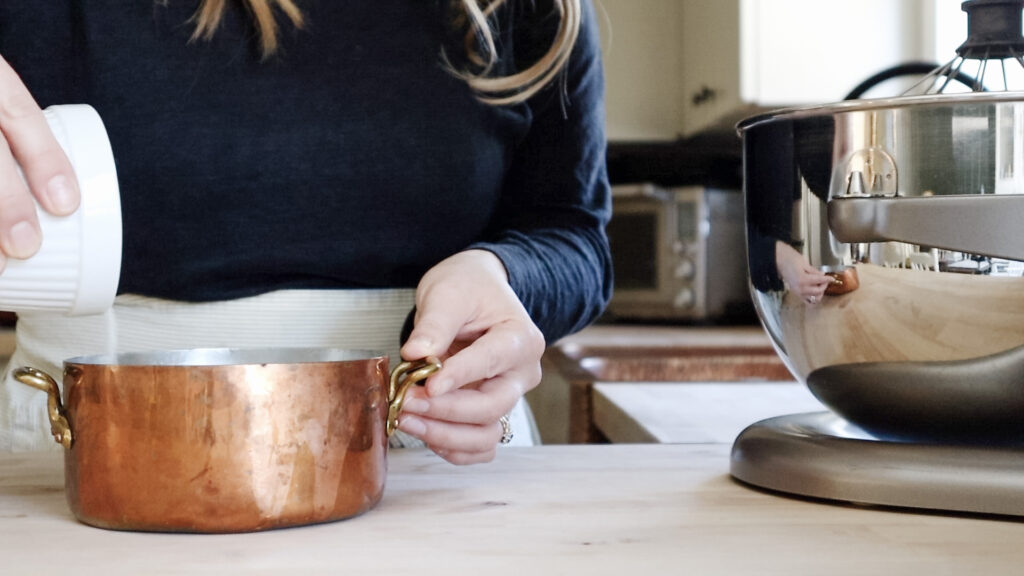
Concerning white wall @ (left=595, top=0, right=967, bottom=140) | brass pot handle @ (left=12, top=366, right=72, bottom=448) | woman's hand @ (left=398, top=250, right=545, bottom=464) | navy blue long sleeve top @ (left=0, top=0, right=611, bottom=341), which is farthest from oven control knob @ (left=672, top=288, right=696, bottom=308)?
brass pot handle @ (left=12, top=366, right=72, bottom=448)

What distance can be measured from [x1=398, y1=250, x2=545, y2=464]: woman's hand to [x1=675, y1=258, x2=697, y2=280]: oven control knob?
1.65 metres

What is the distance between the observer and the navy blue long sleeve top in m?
0.78

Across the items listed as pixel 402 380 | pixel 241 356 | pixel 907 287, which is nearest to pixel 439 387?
pixel 402 380

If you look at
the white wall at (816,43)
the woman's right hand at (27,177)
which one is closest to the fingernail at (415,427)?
the woman's right hand at (27,177)

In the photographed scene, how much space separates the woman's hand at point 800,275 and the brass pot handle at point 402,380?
0.61 ft

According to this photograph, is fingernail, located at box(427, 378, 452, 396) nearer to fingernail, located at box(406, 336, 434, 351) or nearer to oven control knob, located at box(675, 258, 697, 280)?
fingernail, located at box(406, 336, 434, 351)

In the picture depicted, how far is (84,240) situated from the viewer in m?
0.47

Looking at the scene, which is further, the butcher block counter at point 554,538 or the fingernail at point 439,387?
the fingernail at point 439,387

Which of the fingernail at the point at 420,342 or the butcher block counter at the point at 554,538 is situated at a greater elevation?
the fingernail at the point at 420,342

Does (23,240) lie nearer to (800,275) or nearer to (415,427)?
(415,427)

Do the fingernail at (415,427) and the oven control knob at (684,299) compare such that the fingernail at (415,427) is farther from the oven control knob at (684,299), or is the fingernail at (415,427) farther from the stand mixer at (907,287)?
the oven control knob at (684,299)

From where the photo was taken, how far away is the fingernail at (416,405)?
55 centimetres

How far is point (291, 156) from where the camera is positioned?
801 mm

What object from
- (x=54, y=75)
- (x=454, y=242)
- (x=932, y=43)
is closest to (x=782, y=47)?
(x=932, y=43)
